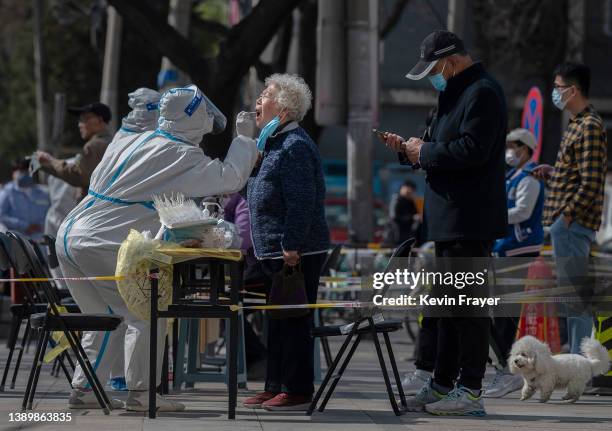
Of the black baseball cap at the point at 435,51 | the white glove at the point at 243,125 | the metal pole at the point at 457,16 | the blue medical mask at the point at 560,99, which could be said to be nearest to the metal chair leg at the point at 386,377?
the white glove at the point at 243,125

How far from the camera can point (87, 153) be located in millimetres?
12016

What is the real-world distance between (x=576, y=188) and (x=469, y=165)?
2.23 m

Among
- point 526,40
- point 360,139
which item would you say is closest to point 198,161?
point 360,139

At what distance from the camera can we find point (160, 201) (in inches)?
324

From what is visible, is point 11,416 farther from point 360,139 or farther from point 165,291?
point 360,139

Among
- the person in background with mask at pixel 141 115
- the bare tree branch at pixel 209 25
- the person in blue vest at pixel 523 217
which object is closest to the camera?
the person in background with mask at pixel 141 115

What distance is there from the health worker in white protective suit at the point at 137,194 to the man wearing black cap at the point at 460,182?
111 centimetres

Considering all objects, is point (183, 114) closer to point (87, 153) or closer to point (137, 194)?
point (137, 194)

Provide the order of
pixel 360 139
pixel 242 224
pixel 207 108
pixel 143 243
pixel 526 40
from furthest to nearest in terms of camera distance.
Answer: pixel 526 40 < pixel 360 139 < pixel 242 224 < pixel 207 108 < pixel 143 243

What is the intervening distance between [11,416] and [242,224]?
3.00m

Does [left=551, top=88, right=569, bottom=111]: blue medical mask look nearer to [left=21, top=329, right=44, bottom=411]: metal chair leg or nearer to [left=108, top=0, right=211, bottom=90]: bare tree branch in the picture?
[left=21, top=329, right=44, bottom=411]: metal chair leg

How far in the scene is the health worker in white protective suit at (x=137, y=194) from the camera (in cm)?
851

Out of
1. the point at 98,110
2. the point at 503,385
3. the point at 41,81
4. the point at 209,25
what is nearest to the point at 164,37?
the point at 98,110

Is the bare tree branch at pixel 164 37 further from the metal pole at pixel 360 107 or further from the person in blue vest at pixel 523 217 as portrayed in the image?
the person in blue vest at pixel 523 217
